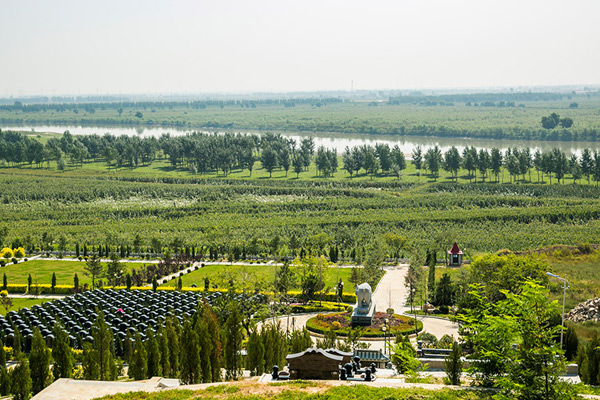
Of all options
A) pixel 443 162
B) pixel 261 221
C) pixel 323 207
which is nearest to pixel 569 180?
pixel 443 162

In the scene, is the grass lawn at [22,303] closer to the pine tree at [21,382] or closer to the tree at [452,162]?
the pine tree at [21,382]

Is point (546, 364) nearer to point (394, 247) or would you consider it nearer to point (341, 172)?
point (394, 247)

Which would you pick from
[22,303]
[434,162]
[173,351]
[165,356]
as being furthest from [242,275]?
[434,162]

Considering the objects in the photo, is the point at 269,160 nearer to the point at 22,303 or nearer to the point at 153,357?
the point at 22,303

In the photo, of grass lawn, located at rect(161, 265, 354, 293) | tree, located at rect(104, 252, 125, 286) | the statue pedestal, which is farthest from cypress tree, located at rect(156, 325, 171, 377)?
tree, located at rect(104, 252, 125, 286)

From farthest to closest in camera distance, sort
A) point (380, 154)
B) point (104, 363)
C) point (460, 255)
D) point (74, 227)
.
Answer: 1. point (380, 154)
2. point (74, 227)
3. point (460, 255)
4. point (104, 363)

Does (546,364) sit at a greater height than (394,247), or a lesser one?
greater

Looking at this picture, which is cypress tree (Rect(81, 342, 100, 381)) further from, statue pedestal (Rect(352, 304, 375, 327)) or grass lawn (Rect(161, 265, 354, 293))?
statue pedestal (Rect(352, 304, 375, 327))
